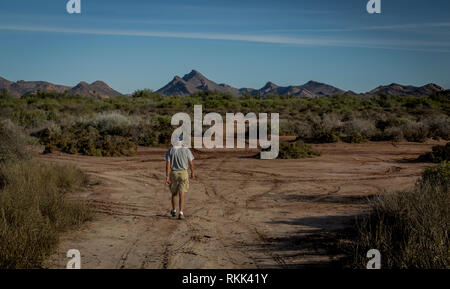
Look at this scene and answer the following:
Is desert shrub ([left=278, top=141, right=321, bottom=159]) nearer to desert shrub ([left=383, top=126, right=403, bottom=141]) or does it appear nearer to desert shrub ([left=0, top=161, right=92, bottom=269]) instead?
desert shrub ([left=383, top=126, right=403, bottom=141])

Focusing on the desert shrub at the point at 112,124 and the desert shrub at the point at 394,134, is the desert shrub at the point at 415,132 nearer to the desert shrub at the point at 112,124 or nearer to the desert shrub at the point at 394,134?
the desert shrub at the point at 394,134

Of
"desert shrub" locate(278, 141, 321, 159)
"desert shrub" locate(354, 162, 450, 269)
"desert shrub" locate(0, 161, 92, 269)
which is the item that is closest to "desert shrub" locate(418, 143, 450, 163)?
"desert shrub" locate(278, 141, 321, 159)

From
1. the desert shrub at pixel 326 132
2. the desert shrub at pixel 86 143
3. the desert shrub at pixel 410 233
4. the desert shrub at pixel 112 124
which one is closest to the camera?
the desert shrub at pixel 410 233

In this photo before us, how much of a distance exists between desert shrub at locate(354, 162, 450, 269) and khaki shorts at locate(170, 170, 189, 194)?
3.95 m

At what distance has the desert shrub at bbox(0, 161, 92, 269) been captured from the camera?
5.43 metres

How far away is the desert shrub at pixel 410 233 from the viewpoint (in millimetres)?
4914

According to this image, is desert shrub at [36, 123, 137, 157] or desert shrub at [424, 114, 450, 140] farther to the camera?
desert shrub at [424, 114, 450, 140]

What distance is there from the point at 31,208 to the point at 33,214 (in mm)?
255

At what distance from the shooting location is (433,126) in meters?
25.7

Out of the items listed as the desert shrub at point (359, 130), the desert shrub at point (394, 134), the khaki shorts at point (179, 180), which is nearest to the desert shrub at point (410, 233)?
the khaki shorts at point (179, 180)

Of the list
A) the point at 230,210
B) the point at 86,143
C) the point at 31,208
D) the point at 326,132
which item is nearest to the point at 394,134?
the point at 326,132

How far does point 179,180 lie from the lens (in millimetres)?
8648

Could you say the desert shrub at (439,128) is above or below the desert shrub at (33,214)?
above
